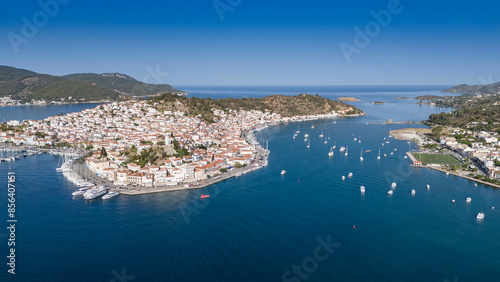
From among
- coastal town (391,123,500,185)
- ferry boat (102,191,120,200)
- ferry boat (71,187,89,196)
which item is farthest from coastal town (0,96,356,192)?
coastal town (391,123,500,185)

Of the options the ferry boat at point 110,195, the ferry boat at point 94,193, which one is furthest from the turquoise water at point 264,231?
the ferry boat at point 94,193

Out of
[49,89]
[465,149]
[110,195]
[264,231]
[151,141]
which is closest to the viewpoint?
[264,231]

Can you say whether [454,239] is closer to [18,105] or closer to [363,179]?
[363,179]

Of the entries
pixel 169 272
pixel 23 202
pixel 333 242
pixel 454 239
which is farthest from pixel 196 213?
pixel 454 239

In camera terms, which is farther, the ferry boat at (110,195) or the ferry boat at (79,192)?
the ferry boat at (79,192)

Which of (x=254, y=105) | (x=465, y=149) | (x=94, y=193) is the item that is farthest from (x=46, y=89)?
(x=465, y=149)

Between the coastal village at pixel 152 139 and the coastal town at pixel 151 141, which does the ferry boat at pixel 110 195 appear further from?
the coastal village at pixel 152 139

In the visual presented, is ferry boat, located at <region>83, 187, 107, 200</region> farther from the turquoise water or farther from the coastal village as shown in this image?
the coastal village

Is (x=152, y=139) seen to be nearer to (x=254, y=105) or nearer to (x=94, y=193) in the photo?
(x=94, y=193)
